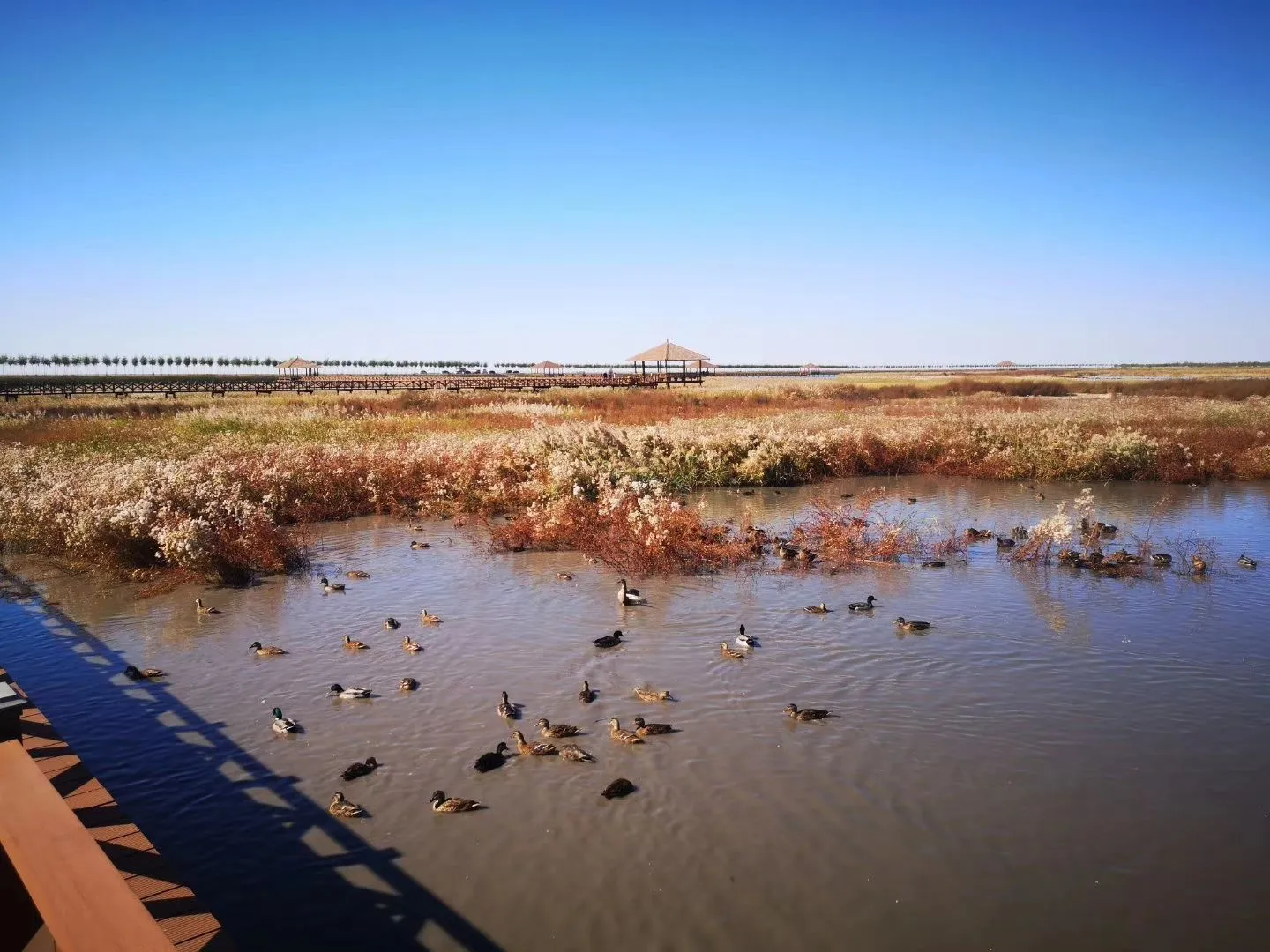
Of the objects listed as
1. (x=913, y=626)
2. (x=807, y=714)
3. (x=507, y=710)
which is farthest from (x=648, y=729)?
(x=913, y=626)

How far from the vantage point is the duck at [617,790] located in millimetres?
8141

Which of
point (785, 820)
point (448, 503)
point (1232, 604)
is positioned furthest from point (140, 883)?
point (448, 503)

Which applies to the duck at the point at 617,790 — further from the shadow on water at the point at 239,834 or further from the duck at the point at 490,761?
the shadow on water at the point at 239,834

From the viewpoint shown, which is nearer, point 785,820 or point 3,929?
point 3,929

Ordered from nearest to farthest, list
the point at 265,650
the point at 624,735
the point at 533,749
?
the point at 533,749 → the point at 624,735 → the point at 265,650

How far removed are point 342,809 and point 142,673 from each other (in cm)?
534

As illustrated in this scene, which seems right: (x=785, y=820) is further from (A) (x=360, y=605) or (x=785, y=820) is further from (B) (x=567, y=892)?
(A) (x=360, y=605)

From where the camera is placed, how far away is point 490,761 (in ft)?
28.6

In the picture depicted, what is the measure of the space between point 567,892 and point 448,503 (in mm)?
17425

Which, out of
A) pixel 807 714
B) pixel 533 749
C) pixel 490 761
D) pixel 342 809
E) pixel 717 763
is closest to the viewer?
pixel 342 809

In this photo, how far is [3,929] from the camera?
4348 millimetres

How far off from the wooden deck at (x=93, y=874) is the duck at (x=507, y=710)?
442 centimetres

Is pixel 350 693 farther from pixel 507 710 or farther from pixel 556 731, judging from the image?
pixel 556 731

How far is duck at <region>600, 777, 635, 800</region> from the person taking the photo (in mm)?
8141
